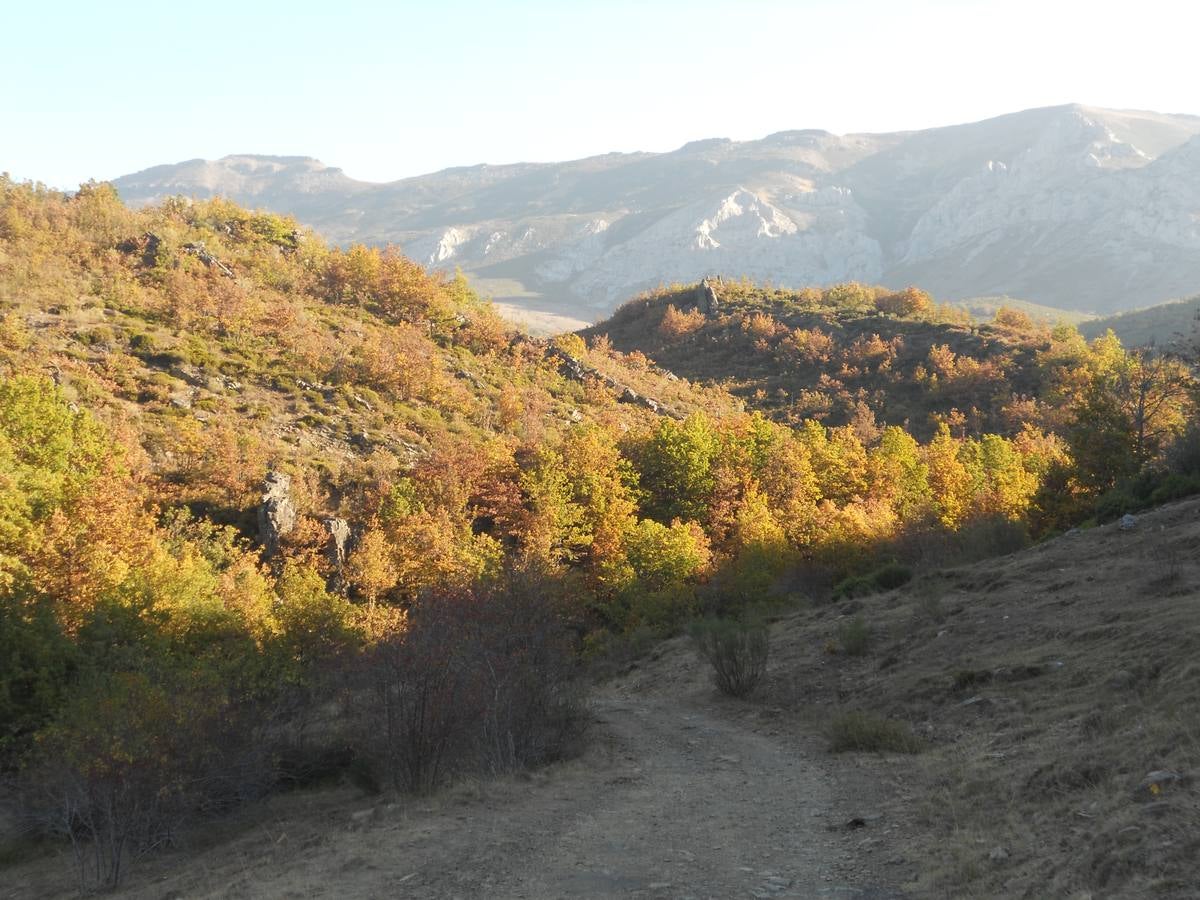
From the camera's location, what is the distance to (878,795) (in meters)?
11.9

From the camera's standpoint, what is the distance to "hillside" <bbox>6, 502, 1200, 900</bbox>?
8.14 meters

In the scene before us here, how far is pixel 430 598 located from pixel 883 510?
114ft

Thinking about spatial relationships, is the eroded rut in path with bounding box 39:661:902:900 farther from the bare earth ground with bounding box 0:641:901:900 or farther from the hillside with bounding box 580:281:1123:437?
the hillside with bounding box 580:281:1123:437

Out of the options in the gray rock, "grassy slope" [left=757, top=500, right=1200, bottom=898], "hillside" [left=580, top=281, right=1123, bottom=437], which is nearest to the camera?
"grassy slope" [left=757, top=500, right=1200, bottom=898]

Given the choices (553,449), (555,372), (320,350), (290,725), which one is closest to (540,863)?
(290,725)

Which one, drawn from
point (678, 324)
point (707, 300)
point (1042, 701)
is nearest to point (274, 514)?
point (1042, 701)

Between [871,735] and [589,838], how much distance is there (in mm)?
6632

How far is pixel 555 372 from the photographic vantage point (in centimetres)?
7262

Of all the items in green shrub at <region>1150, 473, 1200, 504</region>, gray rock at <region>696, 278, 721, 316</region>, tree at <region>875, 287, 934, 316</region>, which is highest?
gray rock at <region>696, 278, 721, 316</region>

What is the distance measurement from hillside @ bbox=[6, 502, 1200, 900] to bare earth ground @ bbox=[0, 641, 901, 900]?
1.8 inches

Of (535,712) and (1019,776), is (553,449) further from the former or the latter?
(1019,776)

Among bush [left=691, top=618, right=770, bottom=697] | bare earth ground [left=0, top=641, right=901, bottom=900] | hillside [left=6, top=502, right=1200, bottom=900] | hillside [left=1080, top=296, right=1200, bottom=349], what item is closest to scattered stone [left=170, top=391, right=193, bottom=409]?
hillside [left=6, top=502, right=1200, bottom=900]

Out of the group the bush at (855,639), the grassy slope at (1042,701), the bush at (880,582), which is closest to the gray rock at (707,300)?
the bush at (880,582)

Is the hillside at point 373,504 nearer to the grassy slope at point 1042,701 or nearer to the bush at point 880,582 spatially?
the bush at point 880,582
